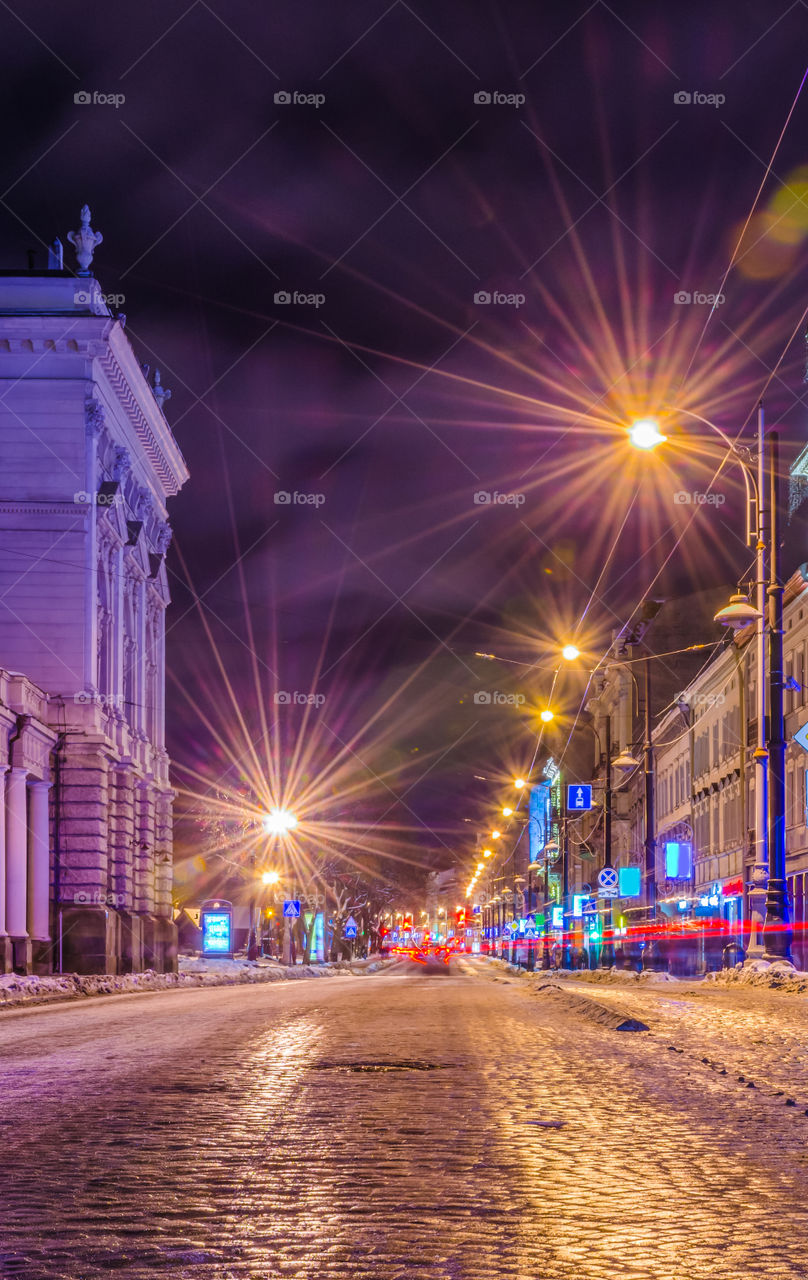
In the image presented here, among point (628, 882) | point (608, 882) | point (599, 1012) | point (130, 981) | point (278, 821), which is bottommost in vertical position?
point (130, 981)

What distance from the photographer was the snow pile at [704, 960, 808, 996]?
887 inches

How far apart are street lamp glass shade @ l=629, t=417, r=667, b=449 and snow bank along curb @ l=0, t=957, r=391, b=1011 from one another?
13471 millimetres

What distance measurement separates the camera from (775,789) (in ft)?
84.1

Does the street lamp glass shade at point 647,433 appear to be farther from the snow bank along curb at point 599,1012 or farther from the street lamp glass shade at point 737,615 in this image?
the snow bank along curb at point 599,1012

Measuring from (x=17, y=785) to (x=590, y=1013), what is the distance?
2633 centimetres

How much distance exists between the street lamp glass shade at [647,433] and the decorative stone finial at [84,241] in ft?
104

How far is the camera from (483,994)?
2622cm

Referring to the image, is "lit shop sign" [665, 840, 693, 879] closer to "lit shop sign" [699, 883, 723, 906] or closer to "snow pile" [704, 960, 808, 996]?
"lit shop sign" [699, 883, 723, 906]

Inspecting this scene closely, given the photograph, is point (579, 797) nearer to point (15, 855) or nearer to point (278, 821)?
point (278, 821)

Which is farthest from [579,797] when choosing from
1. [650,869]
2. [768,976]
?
[768,976]

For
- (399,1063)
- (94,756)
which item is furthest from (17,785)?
(399,1063)

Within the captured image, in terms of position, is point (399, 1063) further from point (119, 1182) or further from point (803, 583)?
point (803, 583)

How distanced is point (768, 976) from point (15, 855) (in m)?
22.2

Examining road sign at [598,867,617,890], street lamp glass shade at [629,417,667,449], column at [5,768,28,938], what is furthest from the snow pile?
column at [5,768,28,938]
